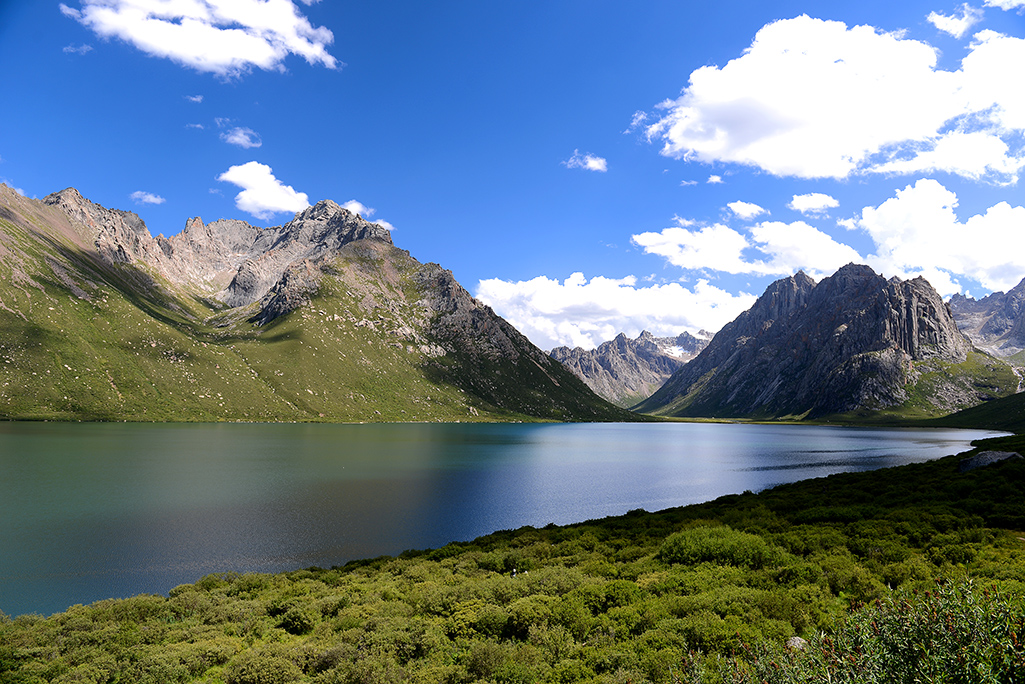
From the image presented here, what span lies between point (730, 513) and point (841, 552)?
15.5 meters

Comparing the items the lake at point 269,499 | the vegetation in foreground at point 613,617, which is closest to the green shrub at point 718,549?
the vegetation in foreground at point 613,617

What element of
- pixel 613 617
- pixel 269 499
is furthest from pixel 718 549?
pixel 269 499

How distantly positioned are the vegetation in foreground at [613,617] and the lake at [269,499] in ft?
34.0

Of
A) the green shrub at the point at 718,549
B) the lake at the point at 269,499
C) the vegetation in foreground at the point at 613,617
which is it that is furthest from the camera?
the lake at the point at 269,499

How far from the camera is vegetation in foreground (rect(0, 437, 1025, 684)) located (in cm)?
830

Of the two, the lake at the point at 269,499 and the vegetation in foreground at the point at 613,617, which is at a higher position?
the vegetation in foreground at the point at 613,617

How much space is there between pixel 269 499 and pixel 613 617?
53.8 metres

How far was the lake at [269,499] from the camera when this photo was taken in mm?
36625

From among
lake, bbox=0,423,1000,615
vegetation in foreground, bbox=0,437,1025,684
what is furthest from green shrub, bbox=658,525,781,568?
lake, bbox=0,423,1000,615

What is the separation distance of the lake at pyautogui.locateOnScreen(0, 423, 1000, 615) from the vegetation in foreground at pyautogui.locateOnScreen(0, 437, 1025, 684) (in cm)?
1038

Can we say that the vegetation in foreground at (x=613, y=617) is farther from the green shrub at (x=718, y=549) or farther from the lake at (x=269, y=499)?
the lake at (x=269, y=499)

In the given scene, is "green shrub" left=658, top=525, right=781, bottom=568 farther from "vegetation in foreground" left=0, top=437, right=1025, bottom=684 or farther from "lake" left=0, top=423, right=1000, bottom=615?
"lake" left=0, top=423, right=1000, bottom=615

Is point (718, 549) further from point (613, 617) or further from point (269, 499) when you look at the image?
point (269, 499)

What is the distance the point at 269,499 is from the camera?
2306 inches
